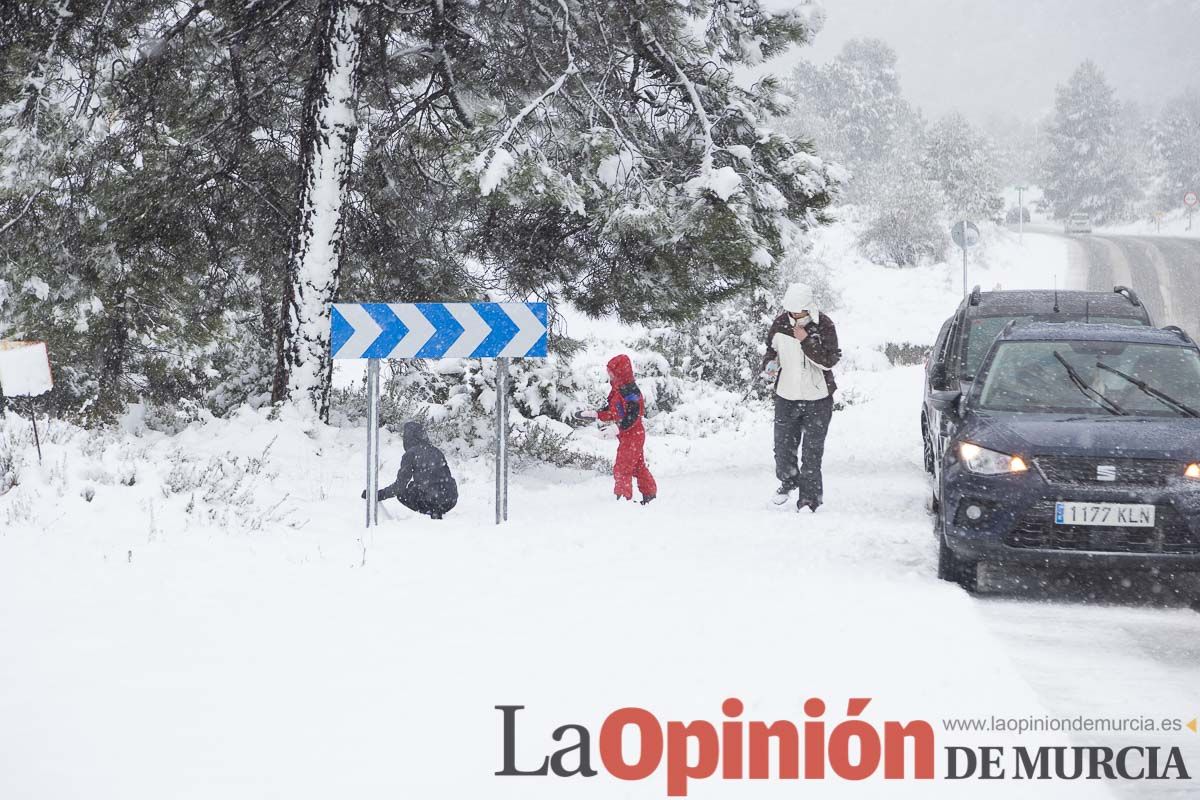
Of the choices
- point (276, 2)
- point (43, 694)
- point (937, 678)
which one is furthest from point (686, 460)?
point (43, 694)

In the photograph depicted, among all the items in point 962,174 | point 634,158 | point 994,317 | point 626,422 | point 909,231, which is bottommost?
point 626,422

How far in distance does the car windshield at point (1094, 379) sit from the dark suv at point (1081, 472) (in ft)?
0.04

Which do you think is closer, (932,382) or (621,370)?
(621,370)

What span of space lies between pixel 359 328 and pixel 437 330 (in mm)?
551

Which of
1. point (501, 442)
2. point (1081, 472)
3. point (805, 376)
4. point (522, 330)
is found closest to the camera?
point (1081, 472)

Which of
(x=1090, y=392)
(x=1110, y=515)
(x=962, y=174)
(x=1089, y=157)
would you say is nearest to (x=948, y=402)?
(x=1090, y=392)

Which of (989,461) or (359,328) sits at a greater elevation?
(359,328)

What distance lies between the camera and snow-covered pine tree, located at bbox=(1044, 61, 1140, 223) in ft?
294

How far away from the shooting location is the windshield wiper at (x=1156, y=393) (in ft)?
22.7

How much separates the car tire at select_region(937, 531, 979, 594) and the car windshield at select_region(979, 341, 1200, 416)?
1.10 metres

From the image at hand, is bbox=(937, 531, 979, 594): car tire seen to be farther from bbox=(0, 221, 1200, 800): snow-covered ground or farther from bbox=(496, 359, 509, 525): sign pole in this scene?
bbox=(496, 359, 509, 525): sign pole

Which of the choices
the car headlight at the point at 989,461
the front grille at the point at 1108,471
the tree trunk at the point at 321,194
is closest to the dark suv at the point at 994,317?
the car headlight at the point at 989,461

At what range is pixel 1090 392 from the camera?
720cm

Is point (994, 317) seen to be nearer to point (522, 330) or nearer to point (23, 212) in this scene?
point (522, 330)
